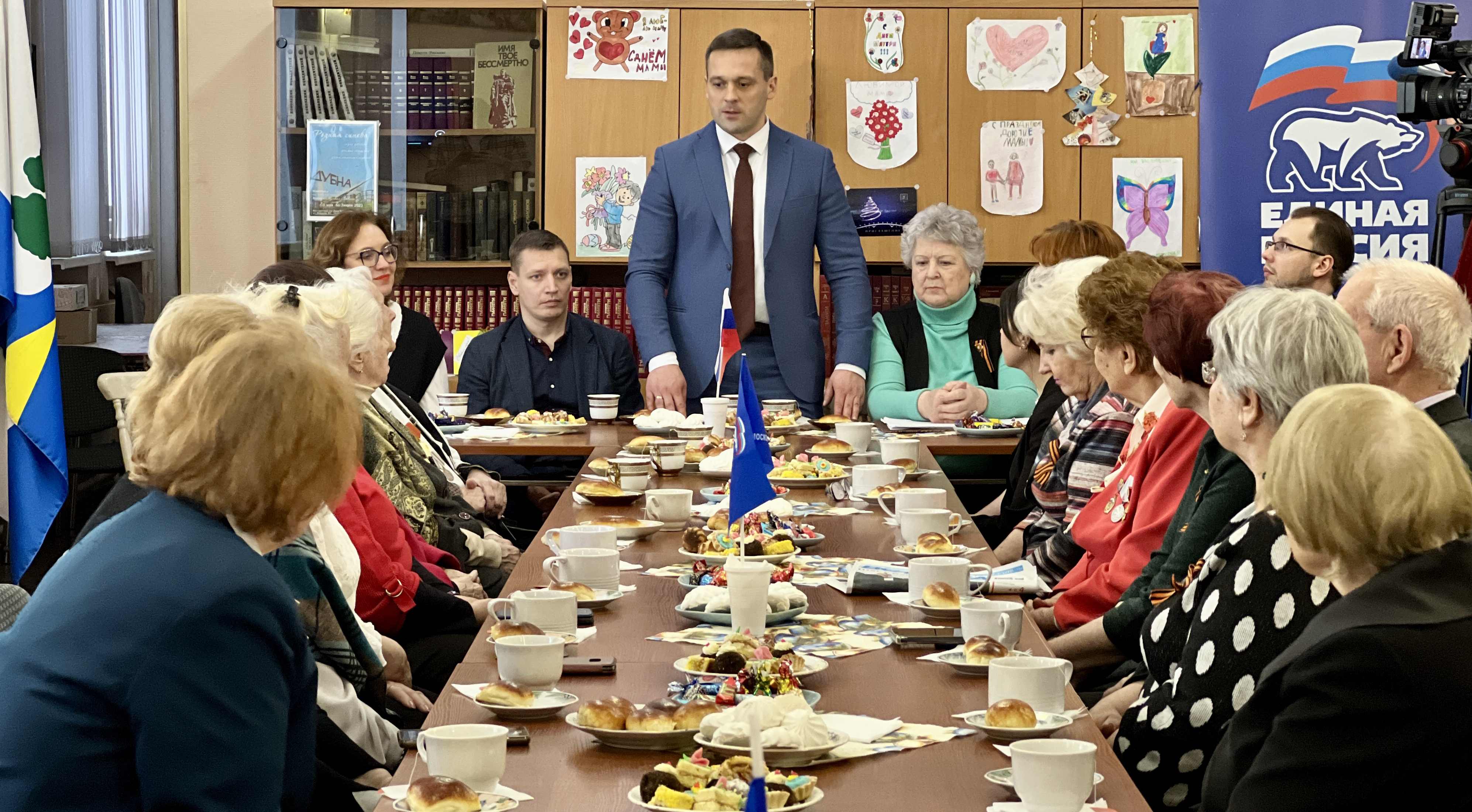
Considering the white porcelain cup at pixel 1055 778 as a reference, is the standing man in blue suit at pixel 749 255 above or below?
above

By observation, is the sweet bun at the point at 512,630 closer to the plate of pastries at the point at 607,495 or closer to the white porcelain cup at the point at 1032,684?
the white porcelain cup at the point at 1032,684

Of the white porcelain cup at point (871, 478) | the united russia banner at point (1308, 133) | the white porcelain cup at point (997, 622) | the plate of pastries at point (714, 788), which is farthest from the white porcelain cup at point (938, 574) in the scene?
the united russia banner at point (1308, 133)

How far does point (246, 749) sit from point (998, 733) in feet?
2.38

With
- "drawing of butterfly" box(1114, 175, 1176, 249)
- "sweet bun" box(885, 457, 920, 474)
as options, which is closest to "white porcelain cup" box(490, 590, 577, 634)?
"sweet bun" box(885, 457, 920, 474)

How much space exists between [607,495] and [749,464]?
1051 millimetres

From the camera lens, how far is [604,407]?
471 cm

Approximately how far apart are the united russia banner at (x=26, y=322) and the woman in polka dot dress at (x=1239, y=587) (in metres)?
3.64

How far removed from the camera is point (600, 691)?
67.6 inches

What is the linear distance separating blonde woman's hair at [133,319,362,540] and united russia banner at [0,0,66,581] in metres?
3.47

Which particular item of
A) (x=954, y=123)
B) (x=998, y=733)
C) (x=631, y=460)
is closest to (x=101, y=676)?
(x=998, y=733)

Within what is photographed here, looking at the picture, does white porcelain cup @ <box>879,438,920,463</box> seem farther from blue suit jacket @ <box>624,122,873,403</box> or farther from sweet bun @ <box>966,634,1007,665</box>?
sweet bun @ <box>966,634,1007,665</box>

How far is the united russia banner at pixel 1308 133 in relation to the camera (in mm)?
4797

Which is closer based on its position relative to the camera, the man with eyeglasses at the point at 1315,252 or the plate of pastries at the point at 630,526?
the plate of pastries at the point at 630,526

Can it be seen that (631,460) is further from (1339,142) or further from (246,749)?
(1339,142)
